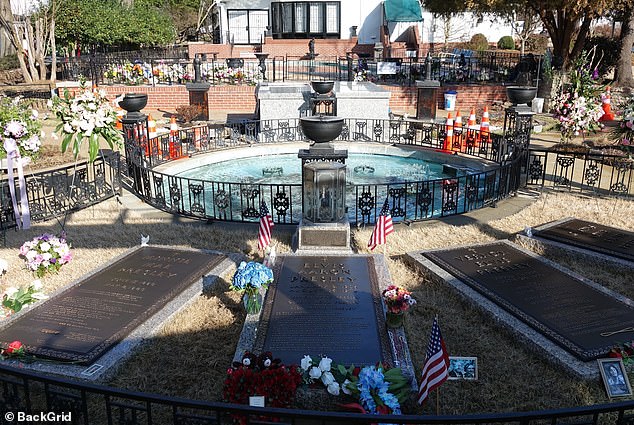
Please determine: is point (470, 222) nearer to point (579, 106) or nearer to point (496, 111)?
point (579, 106)

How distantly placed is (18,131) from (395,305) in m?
7.06

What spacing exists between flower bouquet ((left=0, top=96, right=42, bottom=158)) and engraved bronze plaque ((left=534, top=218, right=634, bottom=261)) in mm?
8638

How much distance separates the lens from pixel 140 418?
5.13 metres

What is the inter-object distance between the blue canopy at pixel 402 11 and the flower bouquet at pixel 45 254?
106ft

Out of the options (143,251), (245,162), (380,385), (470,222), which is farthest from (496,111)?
(380,385)

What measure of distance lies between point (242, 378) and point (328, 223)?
406 centimetres

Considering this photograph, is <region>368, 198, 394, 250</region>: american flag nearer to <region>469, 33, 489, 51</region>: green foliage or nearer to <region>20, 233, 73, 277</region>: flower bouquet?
<region>20, 233, 73, 277</region>: flower bouquet

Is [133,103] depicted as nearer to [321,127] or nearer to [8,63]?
[321,127]

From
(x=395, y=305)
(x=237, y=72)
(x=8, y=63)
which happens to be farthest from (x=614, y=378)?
(x=8, y=63)

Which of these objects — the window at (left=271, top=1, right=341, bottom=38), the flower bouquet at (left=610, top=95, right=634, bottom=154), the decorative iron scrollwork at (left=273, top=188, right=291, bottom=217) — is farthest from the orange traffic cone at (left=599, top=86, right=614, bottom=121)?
the window at (left=271, top=1, right=341, bottom=38)

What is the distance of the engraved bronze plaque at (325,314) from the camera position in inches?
226

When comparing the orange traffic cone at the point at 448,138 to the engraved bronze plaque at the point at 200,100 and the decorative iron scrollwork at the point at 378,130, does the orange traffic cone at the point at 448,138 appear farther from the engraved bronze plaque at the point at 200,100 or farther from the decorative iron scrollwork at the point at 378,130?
the engraved bronze plaque at the point at 200,100

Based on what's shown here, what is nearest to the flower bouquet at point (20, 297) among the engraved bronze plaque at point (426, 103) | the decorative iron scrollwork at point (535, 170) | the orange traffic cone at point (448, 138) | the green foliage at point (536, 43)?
the decorative iron scrollwork at point (535, 170)

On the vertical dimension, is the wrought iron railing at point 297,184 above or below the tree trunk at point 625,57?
below
